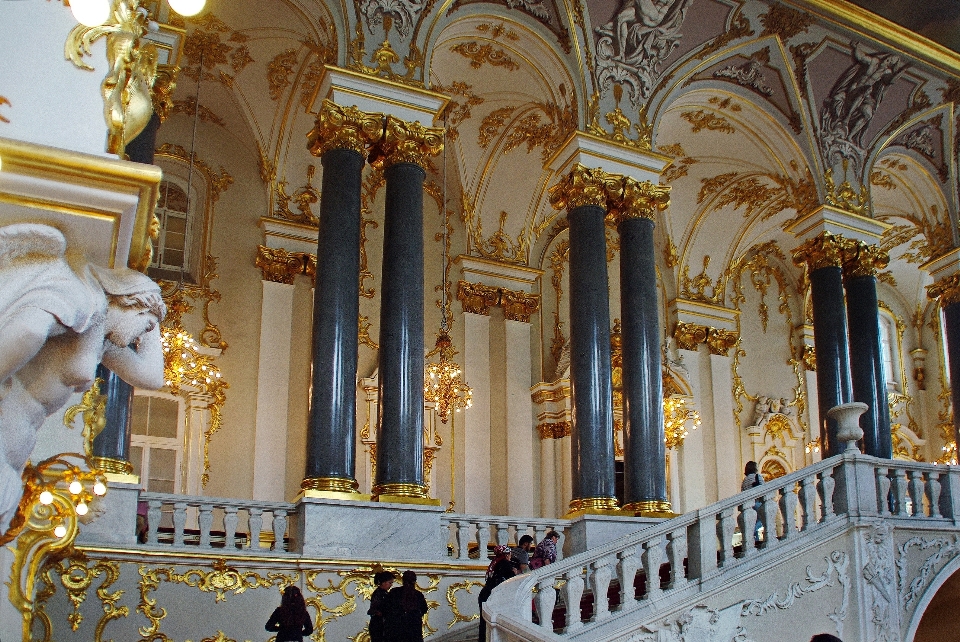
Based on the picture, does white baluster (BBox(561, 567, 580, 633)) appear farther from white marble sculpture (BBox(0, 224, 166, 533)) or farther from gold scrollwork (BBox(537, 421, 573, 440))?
gold scrollwork (BBox(537, 421, 573, 440))

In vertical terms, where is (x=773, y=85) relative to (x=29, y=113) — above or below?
above

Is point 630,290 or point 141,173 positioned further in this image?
point 630,290

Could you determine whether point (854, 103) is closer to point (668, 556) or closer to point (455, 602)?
point (668, 556)

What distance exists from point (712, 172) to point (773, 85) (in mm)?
2997

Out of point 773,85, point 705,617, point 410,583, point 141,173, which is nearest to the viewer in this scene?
point 141,173

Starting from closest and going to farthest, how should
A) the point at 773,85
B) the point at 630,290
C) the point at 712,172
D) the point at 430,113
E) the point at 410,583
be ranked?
the point at 410,583
the point at 430,113
the point at 630,290
the point at 773,85
the point at 712,172

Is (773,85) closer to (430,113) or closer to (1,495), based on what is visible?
(430,113)

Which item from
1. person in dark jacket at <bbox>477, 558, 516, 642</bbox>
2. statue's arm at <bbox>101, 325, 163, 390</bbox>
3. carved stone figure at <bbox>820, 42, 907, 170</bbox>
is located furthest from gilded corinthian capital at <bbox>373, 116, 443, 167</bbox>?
statue's arm at <bbox>101, 325, 163, 390</bbox>

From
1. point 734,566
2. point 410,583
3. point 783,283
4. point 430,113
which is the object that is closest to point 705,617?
point 734,566

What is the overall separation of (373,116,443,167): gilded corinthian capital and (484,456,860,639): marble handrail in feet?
19.0

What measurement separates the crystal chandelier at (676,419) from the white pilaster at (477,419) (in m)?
3.14

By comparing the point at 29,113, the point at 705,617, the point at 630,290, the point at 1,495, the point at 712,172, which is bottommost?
the point at 705,617

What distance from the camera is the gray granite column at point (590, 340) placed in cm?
1280

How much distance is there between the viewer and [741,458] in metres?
20.2
